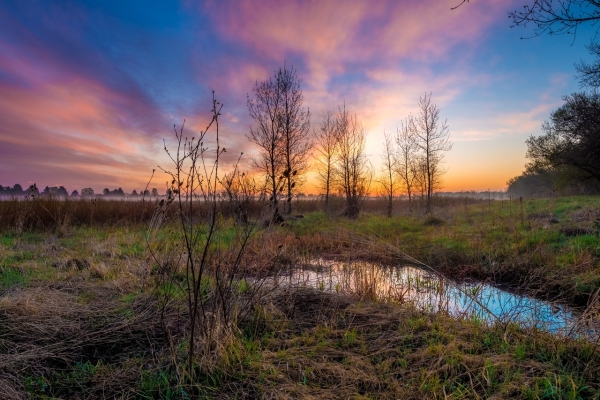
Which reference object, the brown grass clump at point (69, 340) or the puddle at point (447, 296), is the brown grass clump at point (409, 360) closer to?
the puddle at point (447, 296)

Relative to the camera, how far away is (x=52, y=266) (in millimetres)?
5996

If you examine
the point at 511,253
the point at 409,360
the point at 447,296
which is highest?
the point at 511,253

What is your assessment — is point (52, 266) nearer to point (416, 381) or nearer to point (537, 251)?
point (416, 381)

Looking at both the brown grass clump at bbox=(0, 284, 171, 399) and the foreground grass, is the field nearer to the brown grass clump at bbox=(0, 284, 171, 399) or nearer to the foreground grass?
the brown grass clump at bbox=(0, 284, 171, 399)

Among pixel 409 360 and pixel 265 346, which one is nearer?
pixel 409 360

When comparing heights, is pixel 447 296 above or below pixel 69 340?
below

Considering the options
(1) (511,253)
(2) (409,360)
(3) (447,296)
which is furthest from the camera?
(1) (511,253)

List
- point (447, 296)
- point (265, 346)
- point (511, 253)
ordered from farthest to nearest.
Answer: point (511, 253), point (447, 296), point (265, 346)

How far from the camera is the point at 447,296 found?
16.4 feet

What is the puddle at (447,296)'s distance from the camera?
3831 millimetres

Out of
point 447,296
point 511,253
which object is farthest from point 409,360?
point 511,253

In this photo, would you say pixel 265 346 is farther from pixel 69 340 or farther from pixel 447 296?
pixel 447 296

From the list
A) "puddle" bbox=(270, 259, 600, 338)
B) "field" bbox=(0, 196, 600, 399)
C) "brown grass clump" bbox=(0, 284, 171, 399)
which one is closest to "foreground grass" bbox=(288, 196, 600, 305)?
"field" bbox=(0, 196, 600, 399)

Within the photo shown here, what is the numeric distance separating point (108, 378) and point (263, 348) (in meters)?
1.25
